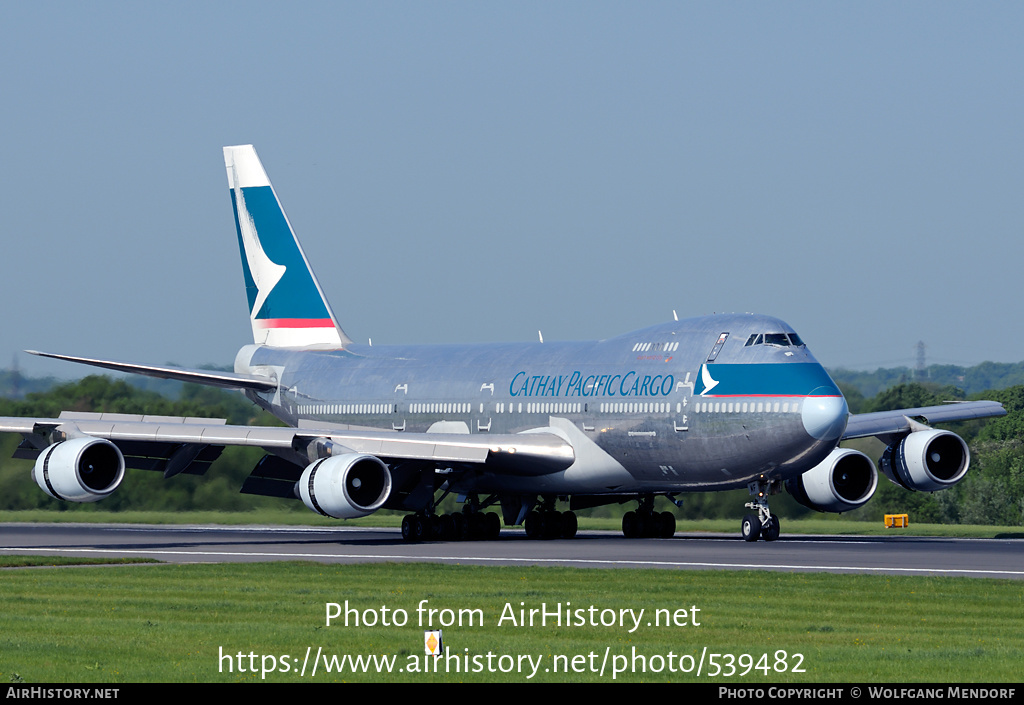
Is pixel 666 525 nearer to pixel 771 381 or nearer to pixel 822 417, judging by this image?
pixel 771 381

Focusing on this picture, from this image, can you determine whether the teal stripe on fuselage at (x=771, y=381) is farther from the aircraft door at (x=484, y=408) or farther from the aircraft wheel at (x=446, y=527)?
the aircraft wheel at (x=446, y=527)

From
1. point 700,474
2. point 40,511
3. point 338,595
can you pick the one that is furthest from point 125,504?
→ point 338,595

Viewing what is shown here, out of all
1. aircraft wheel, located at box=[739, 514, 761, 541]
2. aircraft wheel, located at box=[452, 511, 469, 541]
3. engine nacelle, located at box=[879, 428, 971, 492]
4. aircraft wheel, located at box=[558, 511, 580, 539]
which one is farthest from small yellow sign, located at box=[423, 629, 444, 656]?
engine nacelle, located at box=[879, 428, 971, 492]

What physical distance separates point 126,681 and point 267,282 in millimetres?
34761


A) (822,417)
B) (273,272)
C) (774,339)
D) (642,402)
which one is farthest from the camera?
(273,272)

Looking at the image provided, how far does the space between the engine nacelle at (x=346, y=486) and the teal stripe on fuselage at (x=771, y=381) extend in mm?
7476

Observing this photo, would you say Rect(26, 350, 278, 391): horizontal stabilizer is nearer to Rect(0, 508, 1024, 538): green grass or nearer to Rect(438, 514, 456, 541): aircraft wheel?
Rect(0, 508, 1024, 538): green grass

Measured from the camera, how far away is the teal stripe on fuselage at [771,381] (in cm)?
3169

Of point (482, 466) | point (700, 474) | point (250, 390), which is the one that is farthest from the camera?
point (250, 390)

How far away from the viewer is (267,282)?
155 feet

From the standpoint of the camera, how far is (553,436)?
3603 centimetres

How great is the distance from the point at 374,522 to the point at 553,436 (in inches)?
620

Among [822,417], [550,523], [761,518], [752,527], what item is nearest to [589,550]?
[752,527]
